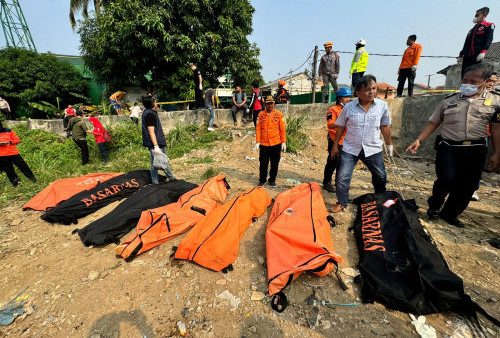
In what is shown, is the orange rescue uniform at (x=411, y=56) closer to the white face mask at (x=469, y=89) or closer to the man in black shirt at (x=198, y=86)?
the white face mask at (x=469, y=89)

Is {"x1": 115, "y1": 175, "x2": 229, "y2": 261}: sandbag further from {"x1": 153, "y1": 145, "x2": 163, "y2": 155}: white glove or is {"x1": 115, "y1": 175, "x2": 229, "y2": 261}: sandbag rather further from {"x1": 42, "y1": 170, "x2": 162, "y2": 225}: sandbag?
{"x1": 42, "y1": 170, "x2": 162, "y2": 225}: sandbag

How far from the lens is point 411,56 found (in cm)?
522

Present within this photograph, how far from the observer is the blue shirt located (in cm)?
254

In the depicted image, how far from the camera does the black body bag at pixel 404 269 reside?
5.01ft

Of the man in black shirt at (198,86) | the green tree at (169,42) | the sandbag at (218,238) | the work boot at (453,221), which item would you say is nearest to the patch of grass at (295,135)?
the man in black shirt at (198,86)

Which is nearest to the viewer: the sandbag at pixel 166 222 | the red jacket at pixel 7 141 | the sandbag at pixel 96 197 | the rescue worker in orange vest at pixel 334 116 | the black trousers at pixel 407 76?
the sandbag at pixel 166 222

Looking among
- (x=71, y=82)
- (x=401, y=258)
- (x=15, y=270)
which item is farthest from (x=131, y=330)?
(x=71, y=82)

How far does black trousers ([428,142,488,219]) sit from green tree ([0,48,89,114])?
14736 millimetres

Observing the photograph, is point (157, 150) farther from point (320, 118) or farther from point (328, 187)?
point (320, 118)

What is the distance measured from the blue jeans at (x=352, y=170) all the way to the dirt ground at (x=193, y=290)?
37 cm

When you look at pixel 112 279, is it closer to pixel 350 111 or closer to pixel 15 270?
pixel 15 270

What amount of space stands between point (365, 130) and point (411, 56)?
433 cm

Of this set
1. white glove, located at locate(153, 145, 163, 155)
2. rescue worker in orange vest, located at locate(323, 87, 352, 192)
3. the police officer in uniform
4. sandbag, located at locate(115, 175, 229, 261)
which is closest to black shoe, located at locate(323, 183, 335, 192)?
rescue worker in orange vest, located at locate(323, 87, 352, 192)

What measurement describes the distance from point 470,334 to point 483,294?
509mm
